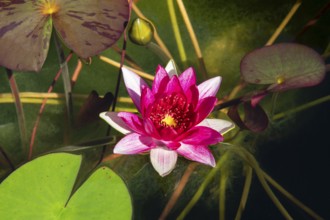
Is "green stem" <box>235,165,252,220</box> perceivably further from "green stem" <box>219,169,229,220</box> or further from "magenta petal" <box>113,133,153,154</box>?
"magenta petal" <box>113,133,153,154</box>

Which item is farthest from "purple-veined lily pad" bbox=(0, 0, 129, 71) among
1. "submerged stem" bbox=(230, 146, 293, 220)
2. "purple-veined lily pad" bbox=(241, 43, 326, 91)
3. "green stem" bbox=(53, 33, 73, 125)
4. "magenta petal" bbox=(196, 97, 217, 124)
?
"submerged stem" bbox=(230, 146, 293, 220)

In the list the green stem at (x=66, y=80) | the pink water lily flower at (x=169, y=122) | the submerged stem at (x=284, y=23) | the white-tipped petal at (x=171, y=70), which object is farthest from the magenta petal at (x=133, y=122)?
the submerged stem at (x=284, y=23)

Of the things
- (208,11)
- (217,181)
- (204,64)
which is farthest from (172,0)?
(217,181)

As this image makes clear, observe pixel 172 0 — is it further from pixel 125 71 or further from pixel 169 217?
pixel 169 217

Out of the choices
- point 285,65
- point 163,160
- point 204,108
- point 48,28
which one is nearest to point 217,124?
point 204,108

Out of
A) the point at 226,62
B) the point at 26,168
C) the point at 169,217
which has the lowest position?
the point at 169,217

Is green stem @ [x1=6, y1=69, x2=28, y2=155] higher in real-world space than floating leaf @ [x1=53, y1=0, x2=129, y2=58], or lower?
lower

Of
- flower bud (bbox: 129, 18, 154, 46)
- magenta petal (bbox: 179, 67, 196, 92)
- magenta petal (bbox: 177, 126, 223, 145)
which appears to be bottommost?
magenta petal (bbox: 177, 126, 223, 145)

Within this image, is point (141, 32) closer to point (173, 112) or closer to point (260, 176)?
point (173, 112)
